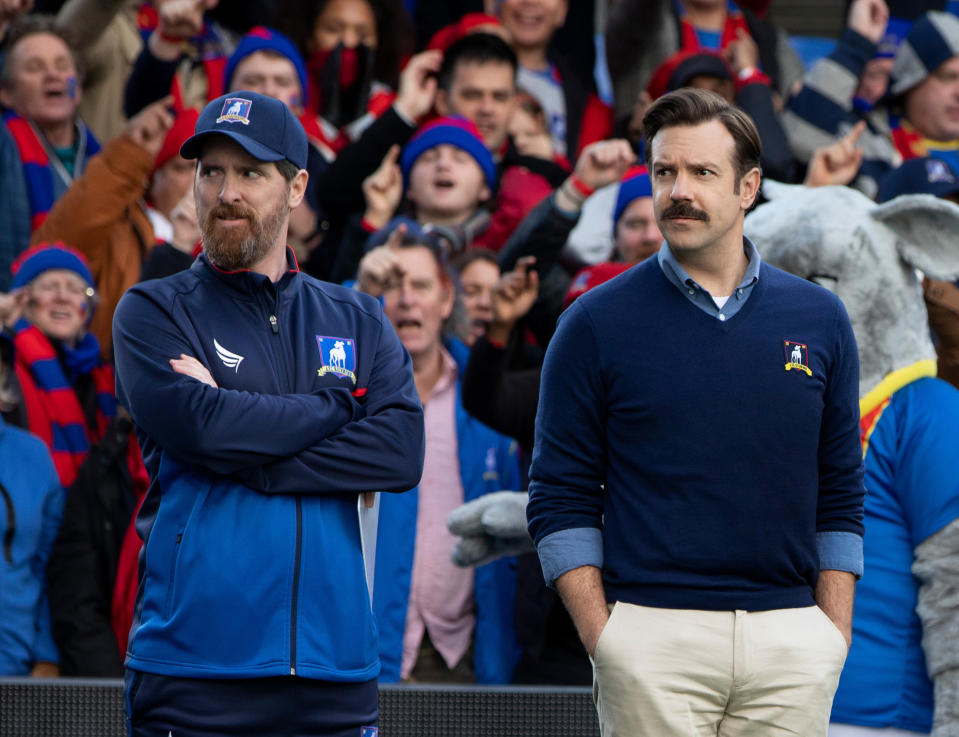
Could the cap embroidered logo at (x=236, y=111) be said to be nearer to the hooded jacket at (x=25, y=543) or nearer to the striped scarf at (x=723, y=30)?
the hooded jacket at (x=25, y=543)

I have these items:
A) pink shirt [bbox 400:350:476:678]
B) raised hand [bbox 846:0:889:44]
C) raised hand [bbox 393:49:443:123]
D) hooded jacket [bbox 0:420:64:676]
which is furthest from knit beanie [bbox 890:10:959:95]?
hooded jacket [bbox 0:420:64:676]

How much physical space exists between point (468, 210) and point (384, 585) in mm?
2178

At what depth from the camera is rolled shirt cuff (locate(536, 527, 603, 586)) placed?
3129 mm

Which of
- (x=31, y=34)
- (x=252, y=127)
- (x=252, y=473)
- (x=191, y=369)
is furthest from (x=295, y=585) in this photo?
(x=31, y=34)

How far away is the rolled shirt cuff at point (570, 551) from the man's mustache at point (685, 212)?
2.44 ft

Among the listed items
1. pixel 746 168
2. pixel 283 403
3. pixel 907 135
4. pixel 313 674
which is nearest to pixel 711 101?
pixel 746 168

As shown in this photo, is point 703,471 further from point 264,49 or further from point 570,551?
point 264,49

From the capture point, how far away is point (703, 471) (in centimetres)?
307

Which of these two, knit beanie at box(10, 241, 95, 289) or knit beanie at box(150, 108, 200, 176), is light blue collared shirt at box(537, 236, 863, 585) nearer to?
knit beanie at box(10, 241, 95, 289)

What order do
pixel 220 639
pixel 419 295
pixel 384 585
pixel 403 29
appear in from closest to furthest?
pixel 220 639, pixel 384 585, pixel 419 295, pixel 403 29

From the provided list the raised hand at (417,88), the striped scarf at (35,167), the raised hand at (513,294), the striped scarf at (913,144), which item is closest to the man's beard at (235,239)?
the raised hand at (513,294)

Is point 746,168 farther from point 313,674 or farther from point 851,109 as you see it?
point 851,109

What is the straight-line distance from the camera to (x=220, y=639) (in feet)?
10.2

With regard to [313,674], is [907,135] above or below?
above
